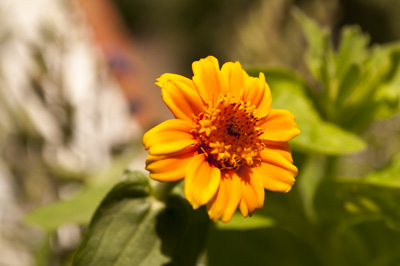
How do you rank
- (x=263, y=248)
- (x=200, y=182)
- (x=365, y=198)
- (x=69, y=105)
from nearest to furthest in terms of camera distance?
(x=200, y=182)
(x=365, y=198)
(x=263, y=248)
(x=69, y=105)

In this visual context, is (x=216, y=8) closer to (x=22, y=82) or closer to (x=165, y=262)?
(x=22, y=82)

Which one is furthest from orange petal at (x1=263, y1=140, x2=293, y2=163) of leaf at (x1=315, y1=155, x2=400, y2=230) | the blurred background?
the blurred background

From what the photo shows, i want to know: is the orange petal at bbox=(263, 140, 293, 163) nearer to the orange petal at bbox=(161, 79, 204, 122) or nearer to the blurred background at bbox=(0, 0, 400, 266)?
the orange petal at bbox=(161, 79, 204, 122)

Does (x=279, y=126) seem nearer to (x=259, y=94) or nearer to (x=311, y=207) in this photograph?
(x=259, y=94)

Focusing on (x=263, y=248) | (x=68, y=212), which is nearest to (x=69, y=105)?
(x=68, y=212)

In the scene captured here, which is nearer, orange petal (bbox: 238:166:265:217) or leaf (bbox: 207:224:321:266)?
orange petal (bbox: 238:166:265:217)
